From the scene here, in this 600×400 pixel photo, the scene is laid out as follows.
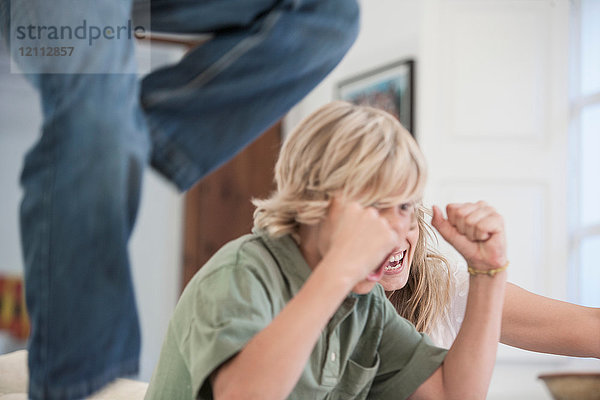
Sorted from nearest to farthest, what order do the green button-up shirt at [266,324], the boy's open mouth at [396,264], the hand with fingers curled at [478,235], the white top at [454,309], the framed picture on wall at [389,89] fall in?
the green button-up shirt at [266,324], the hand with fingers curled at [478,235], the boy's open mouth at [396,264], the white top at [454,309], the framed picture on wall at [389,89]

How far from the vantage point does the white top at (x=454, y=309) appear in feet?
4.97

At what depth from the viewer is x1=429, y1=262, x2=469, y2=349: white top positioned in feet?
4.97

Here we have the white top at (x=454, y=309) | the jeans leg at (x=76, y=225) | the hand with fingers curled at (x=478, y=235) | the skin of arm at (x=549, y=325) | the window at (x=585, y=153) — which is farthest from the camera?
the window at (x=585, y=153)

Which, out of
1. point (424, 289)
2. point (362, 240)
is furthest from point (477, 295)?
point (424, 289)

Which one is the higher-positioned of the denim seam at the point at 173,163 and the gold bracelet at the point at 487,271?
the denim seam at the point at 173,163

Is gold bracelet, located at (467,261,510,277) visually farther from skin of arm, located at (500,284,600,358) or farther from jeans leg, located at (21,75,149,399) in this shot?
jeans leg, located at (21,75,149,399)

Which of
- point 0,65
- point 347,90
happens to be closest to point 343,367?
point 347,90

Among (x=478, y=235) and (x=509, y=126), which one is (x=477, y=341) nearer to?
(x=478, y=235)

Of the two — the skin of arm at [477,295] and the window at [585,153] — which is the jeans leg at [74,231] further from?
the window at [585,153]

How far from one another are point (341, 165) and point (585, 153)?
2.51m

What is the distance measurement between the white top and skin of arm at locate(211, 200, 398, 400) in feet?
2.40

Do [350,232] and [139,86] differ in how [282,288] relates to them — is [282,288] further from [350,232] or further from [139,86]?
[139,86]

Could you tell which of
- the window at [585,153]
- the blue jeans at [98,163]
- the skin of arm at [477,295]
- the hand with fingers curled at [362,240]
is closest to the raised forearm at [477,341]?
the skin of arm at [477,295]

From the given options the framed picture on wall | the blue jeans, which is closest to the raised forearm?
the blue jeans
